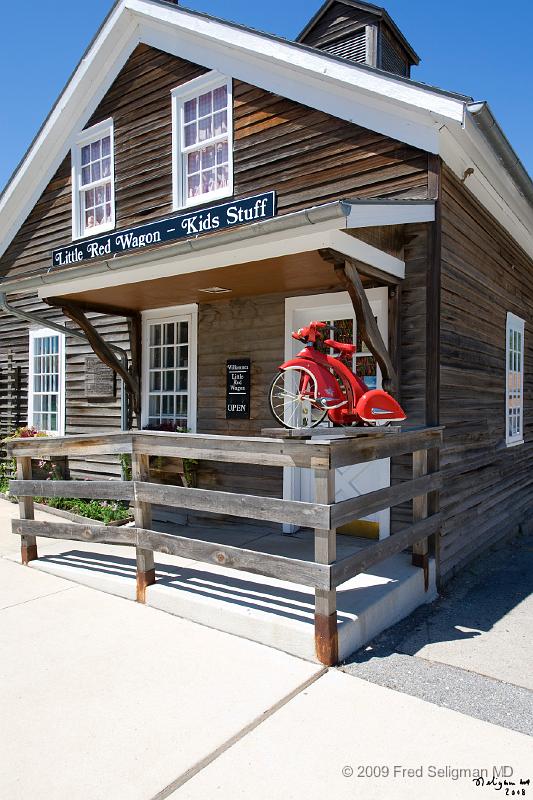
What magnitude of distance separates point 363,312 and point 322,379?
0.58 metres

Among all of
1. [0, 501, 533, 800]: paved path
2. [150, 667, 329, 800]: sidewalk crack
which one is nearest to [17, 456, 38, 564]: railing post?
[0, 501, 533, 800]: paved path

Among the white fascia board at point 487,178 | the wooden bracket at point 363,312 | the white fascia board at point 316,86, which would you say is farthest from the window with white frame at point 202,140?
the wooden bracket at point 363,312

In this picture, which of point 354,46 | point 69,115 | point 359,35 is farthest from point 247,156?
point 359,35

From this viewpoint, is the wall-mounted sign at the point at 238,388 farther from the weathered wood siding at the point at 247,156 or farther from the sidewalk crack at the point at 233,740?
the sidewalk crack at the point at 233,740

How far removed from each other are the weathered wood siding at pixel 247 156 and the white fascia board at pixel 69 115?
15cm

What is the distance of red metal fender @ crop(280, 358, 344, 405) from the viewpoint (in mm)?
4324

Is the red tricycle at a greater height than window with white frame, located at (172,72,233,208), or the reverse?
window with white frame, located at (172,72,233,208)

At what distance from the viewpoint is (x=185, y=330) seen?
7.05m

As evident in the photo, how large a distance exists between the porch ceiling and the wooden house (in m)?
0.03

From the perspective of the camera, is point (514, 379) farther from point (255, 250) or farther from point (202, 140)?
point (202, 140)

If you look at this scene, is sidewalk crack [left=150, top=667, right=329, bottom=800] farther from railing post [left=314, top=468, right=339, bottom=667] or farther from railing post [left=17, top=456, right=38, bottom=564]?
railing post [left=17, top=456, right=38, bottom=564]

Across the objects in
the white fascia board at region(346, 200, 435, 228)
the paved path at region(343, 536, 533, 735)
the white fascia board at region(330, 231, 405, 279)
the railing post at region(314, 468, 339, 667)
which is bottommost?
the paved path at region(343, 536, 533, 735)

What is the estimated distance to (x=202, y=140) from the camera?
6969 mm

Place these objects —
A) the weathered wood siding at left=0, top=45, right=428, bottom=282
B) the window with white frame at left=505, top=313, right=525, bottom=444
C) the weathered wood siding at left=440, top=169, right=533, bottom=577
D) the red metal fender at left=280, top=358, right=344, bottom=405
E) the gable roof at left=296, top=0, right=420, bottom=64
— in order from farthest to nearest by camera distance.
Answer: the gable roof at left=296, top=0, right=420, bottom=64 → the window with white frame at left=505, top=313, right=525, bottom=444 → the weathered wood siding at left=0, top=45, right=428, bottom=282 → the weathered wood siding at left=440, top=169, right=533, bottom=577 → the red metal fender at left=280, top=358, right=344, bottom=405
